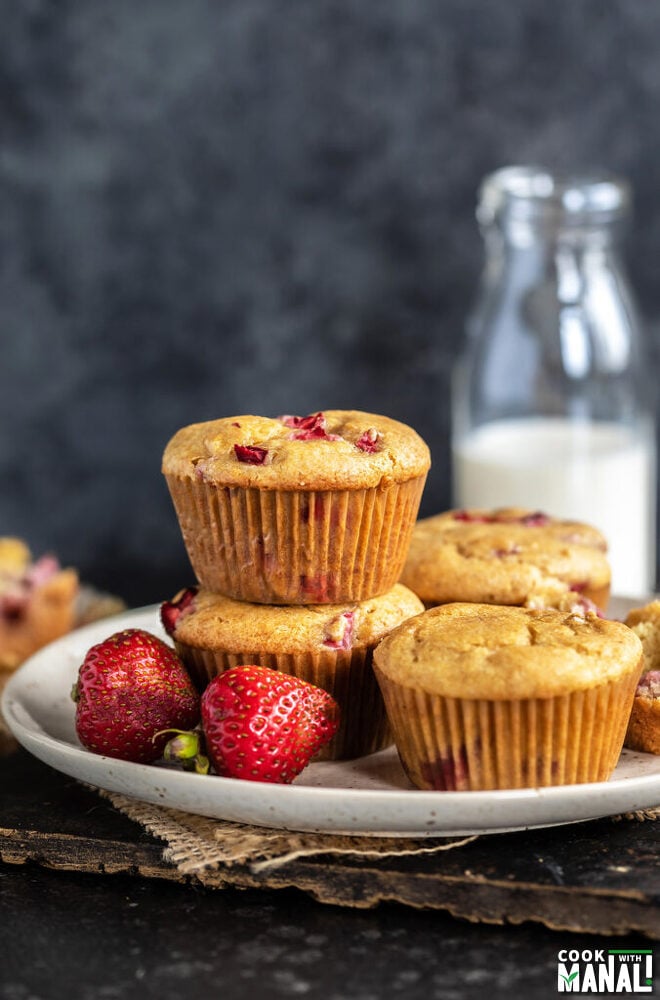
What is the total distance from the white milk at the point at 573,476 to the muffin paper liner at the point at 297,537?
1.26m

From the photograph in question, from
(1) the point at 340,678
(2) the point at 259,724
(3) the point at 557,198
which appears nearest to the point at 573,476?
(3) the point at 557,198

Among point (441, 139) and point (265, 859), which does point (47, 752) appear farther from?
point (441, 139)

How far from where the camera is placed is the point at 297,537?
1.79 metres

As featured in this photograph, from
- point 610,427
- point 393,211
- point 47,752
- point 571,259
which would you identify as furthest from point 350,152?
point 47,752

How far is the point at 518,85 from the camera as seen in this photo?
3.68m

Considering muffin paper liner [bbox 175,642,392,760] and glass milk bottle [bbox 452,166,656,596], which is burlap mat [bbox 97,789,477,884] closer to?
muffin paper liner [bbox 175,642,392,760]

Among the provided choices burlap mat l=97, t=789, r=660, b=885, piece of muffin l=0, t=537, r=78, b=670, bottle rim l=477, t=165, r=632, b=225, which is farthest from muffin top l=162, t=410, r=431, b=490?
bottle rim l=477, t=165, r=632, b=225

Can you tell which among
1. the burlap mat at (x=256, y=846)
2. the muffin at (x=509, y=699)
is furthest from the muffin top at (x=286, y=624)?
the burlap mat at (x=256, y=846)

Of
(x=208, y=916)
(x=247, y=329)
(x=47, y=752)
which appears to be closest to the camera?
(x=208, y=916)

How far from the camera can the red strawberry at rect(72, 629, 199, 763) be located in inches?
68.2

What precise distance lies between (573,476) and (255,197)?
4.49 feet

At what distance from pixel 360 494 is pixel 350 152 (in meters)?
2.23

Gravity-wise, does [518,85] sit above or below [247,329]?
above

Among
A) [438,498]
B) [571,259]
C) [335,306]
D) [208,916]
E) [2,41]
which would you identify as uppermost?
[2,41]
